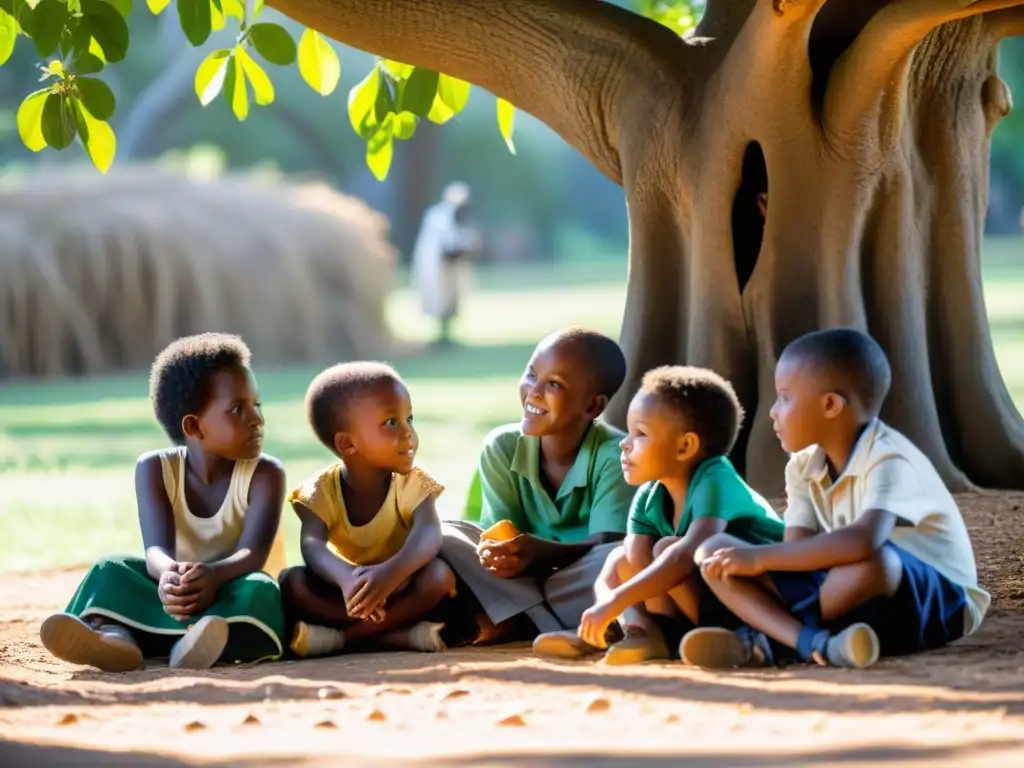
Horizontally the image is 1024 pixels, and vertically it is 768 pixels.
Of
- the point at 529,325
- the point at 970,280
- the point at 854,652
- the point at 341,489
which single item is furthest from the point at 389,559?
the point at 529,325

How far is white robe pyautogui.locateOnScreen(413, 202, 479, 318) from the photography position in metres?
21.0

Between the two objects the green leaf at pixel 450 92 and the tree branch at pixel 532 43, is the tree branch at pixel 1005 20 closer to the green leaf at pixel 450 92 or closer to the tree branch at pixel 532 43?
the tree branch at pixel 532 43

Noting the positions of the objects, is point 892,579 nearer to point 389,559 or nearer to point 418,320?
point 389,559

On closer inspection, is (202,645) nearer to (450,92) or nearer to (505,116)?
(450,92)

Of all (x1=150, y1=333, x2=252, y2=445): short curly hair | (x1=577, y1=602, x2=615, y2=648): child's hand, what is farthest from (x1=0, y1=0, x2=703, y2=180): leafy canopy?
(x1=577, y1=602, x2=615, y2=648): child's hand

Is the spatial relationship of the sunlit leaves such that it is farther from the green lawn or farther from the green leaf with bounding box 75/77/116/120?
the green lawn

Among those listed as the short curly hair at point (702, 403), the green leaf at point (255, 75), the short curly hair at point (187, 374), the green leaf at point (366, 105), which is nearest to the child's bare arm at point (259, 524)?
the short curly hair at point (187, 374)

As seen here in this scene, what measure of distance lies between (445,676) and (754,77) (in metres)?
2.62

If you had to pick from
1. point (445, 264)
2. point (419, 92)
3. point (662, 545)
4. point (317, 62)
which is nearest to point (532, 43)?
point (419, 92)

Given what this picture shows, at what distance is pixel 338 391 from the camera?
4.56 m

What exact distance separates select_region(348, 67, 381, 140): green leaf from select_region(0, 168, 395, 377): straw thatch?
10.5 meters

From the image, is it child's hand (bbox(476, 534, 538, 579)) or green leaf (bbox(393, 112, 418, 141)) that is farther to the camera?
green leaf (bbox(393, 112, 418, 141))

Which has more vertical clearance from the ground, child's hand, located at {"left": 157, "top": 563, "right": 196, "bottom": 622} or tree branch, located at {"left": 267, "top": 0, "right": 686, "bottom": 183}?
tree branch, located at {"left": 267, "top": 0, "right": 686, "bottom": 183}

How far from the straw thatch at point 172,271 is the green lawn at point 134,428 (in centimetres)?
63
